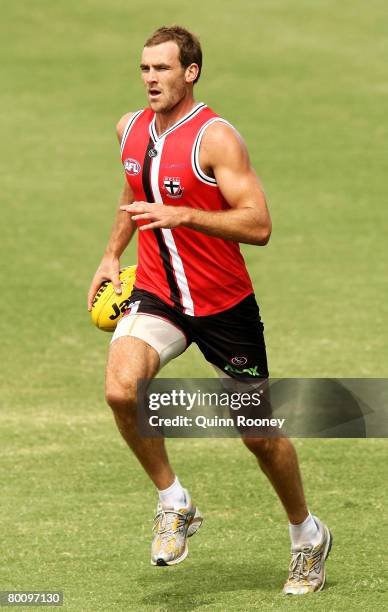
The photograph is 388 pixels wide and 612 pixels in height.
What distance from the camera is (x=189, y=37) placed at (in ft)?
26.0

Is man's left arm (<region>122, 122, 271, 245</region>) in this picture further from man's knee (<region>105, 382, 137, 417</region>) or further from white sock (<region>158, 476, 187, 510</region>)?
white sock (<region>158, 476, 187, 510</region>)

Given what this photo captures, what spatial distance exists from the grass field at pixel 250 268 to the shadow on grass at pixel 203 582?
17mm

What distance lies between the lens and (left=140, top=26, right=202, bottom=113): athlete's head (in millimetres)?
7805

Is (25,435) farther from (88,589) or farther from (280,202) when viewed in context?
(280,202)

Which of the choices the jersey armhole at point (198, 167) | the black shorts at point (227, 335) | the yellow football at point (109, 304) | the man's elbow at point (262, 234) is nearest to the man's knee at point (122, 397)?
the black shorts at point (227, 335)

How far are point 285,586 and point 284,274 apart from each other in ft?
29.6

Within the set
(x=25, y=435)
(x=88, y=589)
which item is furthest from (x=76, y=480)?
(x=88, y=589)

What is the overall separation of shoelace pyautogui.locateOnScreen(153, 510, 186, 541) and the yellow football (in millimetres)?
1154

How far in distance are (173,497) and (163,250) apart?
1353 mm

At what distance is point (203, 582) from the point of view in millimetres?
8133

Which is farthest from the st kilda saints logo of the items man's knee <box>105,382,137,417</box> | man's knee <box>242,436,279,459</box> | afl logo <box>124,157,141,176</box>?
man's knee <box>242,436,279,459</box>

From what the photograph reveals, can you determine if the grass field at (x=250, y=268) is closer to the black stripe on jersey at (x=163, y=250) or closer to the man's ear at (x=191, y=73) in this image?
the black stripe on jersey at (x=163, y=250)

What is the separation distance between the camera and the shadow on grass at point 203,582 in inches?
308

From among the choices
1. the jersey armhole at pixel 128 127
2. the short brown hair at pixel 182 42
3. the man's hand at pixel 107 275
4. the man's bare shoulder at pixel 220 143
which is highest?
the short brown hair at pixel 182 42
